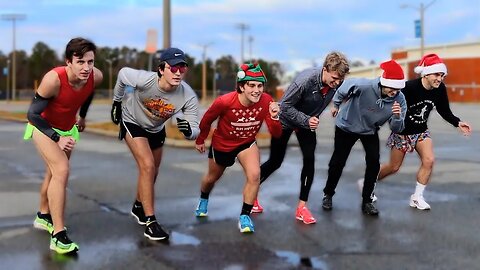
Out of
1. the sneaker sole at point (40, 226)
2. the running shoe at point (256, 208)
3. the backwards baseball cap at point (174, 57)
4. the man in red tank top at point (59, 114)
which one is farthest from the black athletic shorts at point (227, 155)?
the sneaker sole at point (40, 226)

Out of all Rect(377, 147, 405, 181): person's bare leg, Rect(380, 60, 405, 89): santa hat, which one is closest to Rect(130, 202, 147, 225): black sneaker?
Rect(380, 60, 405, 89): santa hat

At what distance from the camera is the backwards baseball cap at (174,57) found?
519 cm

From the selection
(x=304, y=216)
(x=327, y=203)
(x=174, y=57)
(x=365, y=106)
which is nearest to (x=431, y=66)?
(x=365, y=106)

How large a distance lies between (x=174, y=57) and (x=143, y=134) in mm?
856

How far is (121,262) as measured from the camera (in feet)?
15.0

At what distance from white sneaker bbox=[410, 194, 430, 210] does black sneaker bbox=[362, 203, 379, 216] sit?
1.97ft

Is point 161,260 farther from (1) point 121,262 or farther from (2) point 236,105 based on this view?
(2) point 236,105

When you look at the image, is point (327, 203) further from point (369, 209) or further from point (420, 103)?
point (420, 103)

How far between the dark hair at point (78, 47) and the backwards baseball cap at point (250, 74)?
1.43 meters

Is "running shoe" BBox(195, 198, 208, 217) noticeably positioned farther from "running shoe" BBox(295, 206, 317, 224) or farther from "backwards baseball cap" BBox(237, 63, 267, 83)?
"backwards baseball cap" BBox(237, 63, 267, 83)

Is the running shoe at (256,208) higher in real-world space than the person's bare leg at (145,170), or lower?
lower

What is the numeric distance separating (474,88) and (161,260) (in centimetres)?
6208

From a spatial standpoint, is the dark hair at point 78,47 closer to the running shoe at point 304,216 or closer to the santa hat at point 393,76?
the running shoe at point 304,216

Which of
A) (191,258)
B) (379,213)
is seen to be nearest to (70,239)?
(191,258)
